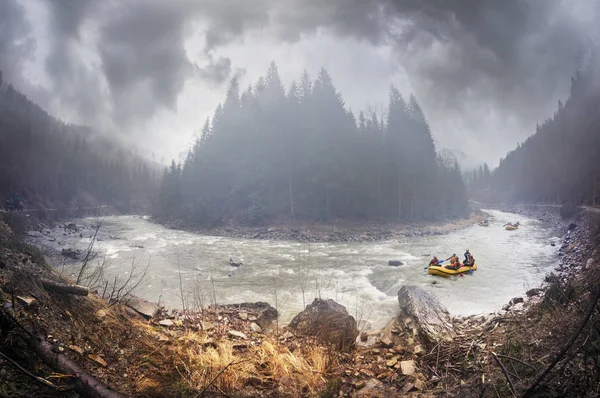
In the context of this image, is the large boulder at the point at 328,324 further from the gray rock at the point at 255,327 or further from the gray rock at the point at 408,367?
the gray rock at the point at 408,367

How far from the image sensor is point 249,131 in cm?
4550

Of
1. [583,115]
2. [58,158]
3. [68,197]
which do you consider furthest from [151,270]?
[58,158]

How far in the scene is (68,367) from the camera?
2.50m

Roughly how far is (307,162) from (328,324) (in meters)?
36.0

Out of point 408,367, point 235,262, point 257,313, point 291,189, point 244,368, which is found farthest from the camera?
point 291,189

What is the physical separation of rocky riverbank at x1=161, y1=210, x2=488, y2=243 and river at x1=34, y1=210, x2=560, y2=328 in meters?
3.24

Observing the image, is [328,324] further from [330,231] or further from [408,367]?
[330,231]

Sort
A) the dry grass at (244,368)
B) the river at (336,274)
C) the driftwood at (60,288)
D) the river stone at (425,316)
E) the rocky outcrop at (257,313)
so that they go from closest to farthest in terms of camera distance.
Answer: the dry grass at (244,368), the driftwood at (60,288), the river stone at (425,316), the rocky outcrop at (257,313), the river at (336,274)

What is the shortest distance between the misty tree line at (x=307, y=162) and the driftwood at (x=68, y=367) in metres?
34.6

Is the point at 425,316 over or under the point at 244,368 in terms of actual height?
under

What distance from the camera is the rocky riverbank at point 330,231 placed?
30.0m

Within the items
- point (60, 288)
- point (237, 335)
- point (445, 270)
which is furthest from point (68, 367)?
point (445, 270)

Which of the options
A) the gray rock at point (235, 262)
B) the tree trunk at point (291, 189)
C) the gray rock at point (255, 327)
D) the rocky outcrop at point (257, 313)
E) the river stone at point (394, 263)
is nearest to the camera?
the gray rock at point (255, 327)

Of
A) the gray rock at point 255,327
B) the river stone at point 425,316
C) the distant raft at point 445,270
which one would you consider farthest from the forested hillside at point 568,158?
the gray rock at point 255,327
